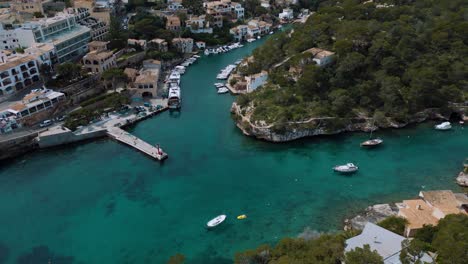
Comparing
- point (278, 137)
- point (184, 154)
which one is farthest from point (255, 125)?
point (184, 154)

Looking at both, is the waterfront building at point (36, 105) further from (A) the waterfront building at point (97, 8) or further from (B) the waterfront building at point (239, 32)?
(B) the waterfront building at point (239, 32)

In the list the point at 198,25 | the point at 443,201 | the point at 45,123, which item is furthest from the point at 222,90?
the point at 443,201

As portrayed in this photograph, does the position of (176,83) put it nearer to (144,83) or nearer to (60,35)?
(144,83)

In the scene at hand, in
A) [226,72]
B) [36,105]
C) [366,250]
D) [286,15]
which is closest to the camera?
[366,250]

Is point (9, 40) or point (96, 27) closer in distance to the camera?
point (9, 40)

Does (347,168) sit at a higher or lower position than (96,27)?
lower

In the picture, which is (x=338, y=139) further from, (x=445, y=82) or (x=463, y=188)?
(x=445, y=82)
